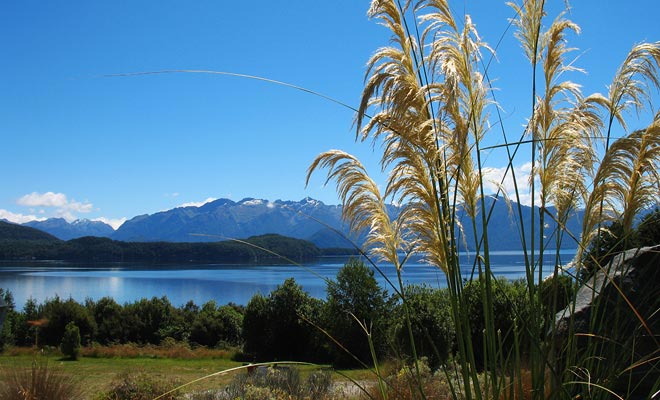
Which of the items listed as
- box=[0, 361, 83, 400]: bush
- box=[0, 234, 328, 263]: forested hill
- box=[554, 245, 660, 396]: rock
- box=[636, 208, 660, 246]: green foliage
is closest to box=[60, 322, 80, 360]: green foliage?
box=[0, 361, 83, 400]: bush

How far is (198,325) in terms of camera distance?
35.6m

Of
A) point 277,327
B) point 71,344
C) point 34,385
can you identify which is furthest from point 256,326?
point 34,385

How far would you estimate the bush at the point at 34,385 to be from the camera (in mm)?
5492

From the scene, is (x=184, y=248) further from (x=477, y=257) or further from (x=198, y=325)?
(x=477, y=257)

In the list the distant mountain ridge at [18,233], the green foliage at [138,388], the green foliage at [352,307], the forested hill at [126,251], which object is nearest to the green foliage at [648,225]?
the green foliage at [138,388]

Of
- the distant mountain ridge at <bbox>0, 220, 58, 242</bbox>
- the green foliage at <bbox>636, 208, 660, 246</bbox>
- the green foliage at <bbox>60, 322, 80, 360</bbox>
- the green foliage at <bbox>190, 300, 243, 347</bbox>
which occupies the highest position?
the distant mountain ridge at <bbox>0, 220, 58, 242</bbox>

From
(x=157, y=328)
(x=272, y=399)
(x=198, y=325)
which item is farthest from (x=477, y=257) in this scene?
(x=157, y=328)

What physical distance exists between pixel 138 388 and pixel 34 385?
5.51ft

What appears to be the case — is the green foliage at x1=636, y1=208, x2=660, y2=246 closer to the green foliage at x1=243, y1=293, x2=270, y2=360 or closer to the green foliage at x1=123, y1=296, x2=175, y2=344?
the green foliage at x1=243, y1=293, x2=270, y2=360

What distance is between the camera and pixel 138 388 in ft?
23.3

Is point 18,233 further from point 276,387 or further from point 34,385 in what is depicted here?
point 34,385

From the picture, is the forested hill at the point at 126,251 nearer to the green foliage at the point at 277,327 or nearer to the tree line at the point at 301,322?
the tree line at the point at 301,322

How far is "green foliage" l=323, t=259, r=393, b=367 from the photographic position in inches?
773

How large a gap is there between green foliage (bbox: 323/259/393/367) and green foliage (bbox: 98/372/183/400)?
1185 cm
